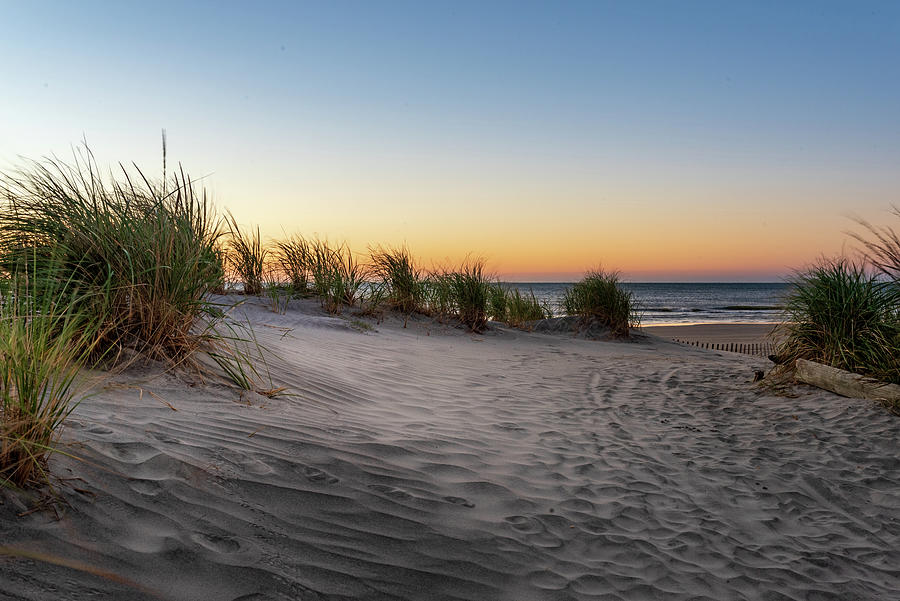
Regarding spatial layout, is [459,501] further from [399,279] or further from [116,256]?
[399,279]

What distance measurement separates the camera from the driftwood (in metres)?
5.18

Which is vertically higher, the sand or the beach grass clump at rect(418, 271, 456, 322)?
the beach grass clump at rect(418, 271, 456, 322)

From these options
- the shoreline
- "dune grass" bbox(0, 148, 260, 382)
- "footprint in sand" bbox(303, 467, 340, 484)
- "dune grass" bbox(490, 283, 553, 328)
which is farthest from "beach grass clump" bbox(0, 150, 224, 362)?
the shoreline

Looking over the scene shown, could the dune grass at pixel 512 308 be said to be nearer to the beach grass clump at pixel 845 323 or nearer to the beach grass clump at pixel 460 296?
the beach grass clump at pixel 460 296

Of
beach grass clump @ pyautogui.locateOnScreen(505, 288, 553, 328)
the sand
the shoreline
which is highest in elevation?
beach grass clump @ pyautogui.locateOnScreen(505, 288, 553, 328)

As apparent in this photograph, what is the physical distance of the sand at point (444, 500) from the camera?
6.77 ft

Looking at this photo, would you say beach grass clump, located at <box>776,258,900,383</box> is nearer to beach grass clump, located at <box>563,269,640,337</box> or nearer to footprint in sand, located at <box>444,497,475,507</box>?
footprint in sand, located at <box>444,497,475,507</box>

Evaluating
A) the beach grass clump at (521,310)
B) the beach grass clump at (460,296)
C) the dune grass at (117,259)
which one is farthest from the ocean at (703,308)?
the dune grass at (117,259)

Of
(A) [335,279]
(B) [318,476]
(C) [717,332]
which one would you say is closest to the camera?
(B) [318,476]

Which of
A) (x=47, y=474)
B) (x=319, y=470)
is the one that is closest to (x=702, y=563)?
(x=319, y=470)

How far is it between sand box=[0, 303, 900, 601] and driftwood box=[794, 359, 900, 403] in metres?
0.21

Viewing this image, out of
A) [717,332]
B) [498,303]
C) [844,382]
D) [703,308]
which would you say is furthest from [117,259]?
[703,308]

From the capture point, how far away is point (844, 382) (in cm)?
552

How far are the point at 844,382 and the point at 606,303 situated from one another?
24.7 ft
